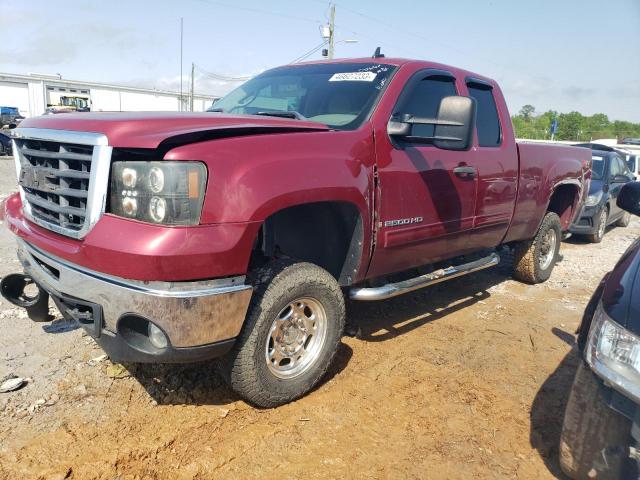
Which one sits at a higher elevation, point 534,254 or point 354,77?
point 354,77

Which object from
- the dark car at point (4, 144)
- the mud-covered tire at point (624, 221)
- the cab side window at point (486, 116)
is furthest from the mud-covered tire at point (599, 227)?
the dark car at point (4, 144)

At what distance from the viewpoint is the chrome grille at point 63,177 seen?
2379mm

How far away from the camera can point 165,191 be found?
2.29 meters

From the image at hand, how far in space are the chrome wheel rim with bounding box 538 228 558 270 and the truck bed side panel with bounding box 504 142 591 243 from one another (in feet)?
1.80

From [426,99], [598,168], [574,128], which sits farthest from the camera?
[574,128]

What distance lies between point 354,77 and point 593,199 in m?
6.89

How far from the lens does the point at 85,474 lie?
238 centimetres

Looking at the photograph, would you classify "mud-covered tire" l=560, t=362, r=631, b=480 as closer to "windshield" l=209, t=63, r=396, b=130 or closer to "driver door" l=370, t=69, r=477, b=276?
"driver door" l=370, t=69, r=477, b=276

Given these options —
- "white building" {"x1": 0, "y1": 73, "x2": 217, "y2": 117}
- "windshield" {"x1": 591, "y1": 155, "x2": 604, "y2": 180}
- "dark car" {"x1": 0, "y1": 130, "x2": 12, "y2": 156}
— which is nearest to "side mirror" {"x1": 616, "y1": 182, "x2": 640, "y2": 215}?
"windshield" {"x1": 591, "y1": 155, "x2": 604, "y2": 180}

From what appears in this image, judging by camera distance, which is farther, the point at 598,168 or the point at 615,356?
the point at 598,168

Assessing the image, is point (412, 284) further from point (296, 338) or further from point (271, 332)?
point (271, 332)

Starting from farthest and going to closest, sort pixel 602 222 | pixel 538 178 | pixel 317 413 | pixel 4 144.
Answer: pixel 4 144, pixel 602 222, pixel 538 178, pixel 317 413

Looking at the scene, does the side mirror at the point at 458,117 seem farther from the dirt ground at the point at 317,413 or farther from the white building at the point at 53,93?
the white building at the point at 53,93

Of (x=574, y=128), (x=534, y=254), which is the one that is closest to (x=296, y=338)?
(x=534, y=254)
